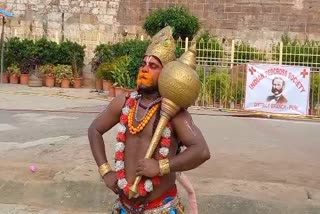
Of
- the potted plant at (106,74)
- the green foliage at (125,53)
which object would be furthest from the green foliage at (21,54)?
the potted plant at (106,74)

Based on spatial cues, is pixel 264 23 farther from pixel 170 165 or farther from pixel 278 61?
pixel 170 165

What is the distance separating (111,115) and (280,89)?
9514mm

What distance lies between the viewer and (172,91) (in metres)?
2.74

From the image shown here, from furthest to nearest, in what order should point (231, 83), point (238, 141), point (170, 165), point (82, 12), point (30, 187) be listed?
point (82, 12) → point (231, 83) → point (238, 141) → point (30, 187) → point (170, 165)

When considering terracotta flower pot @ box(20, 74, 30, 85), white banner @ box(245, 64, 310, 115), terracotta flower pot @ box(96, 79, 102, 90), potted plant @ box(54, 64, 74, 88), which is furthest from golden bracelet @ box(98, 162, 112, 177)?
terracotta flower pot @ box(20, 74, 30, 85)

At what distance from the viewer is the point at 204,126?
33.4 feet

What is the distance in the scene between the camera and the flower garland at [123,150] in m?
2.80

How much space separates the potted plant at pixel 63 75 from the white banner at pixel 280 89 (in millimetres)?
6481

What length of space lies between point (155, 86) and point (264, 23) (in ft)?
51.5

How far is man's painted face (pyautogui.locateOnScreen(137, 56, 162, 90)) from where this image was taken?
2.89 metres

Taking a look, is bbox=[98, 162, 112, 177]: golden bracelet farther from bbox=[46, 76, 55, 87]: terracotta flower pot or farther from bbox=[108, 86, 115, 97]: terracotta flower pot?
bbox=[46, 76, 55, 87]: terracotta flower pot

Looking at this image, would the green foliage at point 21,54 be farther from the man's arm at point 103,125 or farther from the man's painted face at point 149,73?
the man's painted face at point 149,73

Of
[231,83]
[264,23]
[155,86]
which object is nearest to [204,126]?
[231,83]

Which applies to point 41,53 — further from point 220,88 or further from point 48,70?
point 220,88
